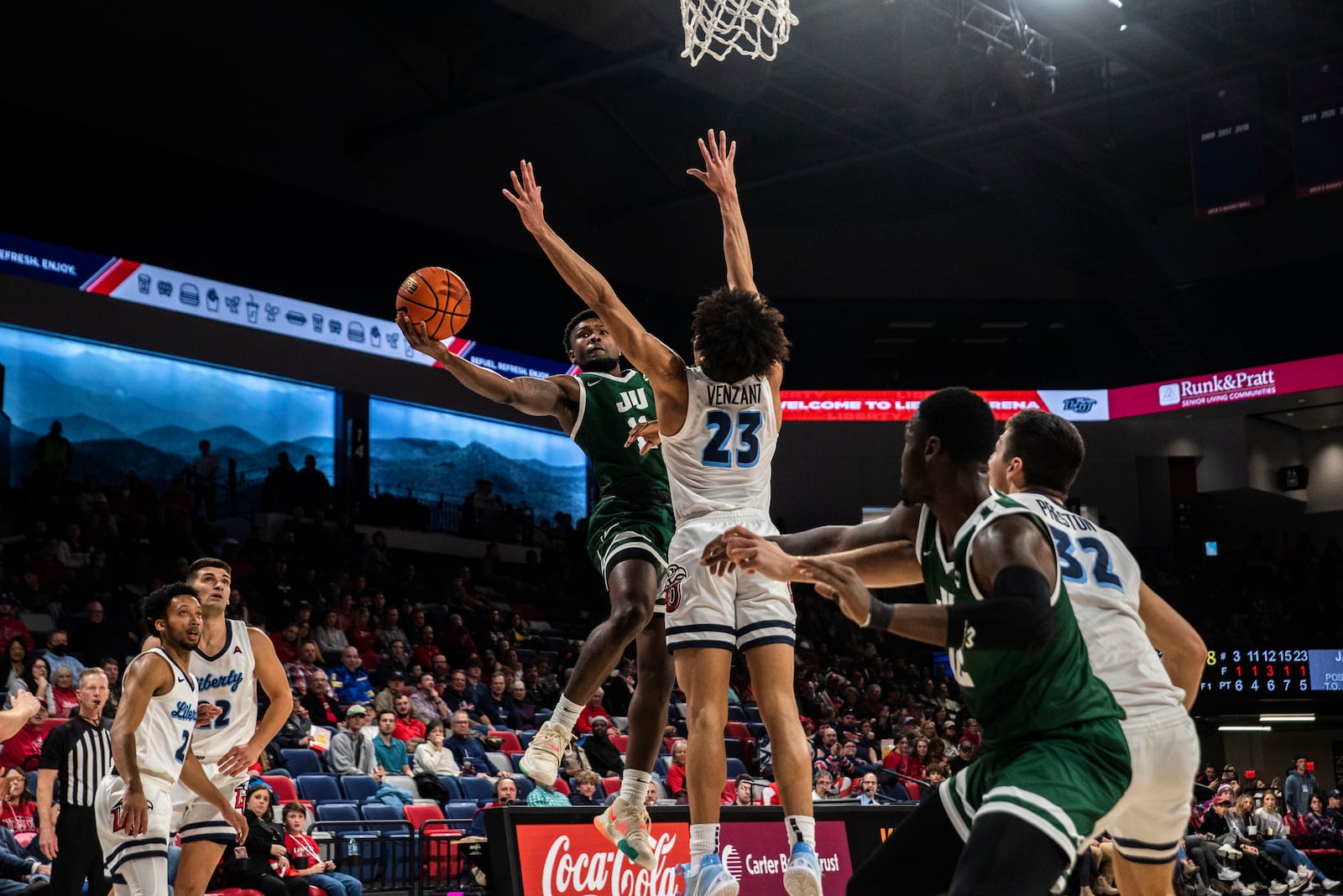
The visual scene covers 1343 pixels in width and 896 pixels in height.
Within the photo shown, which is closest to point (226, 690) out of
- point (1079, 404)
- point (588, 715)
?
point (588, 715)

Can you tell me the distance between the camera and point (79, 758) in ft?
25.0

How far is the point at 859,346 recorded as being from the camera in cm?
2869

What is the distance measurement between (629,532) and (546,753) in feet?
3.24

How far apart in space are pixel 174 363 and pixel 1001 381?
16.4m

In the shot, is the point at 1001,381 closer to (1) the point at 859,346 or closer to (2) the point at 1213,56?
(1) the point at 859,346

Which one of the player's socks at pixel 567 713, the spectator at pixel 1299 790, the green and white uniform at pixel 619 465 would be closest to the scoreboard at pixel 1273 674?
the spectator at pixel 1299 790

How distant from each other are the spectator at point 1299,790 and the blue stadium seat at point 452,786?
13.6 meters

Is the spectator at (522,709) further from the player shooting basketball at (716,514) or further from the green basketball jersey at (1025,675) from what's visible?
the green basketball jersey at (1025,675)

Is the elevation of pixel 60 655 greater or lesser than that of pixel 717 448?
lesser

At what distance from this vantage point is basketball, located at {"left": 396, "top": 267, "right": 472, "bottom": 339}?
20.0 ft

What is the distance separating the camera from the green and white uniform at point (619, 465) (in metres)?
5.90

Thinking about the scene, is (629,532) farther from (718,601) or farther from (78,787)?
(78,787)

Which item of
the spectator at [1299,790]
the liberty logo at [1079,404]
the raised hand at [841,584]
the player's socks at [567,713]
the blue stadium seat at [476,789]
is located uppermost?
the liberty logo at [1079,404]

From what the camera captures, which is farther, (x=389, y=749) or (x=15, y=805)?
(x=389, y=749)
